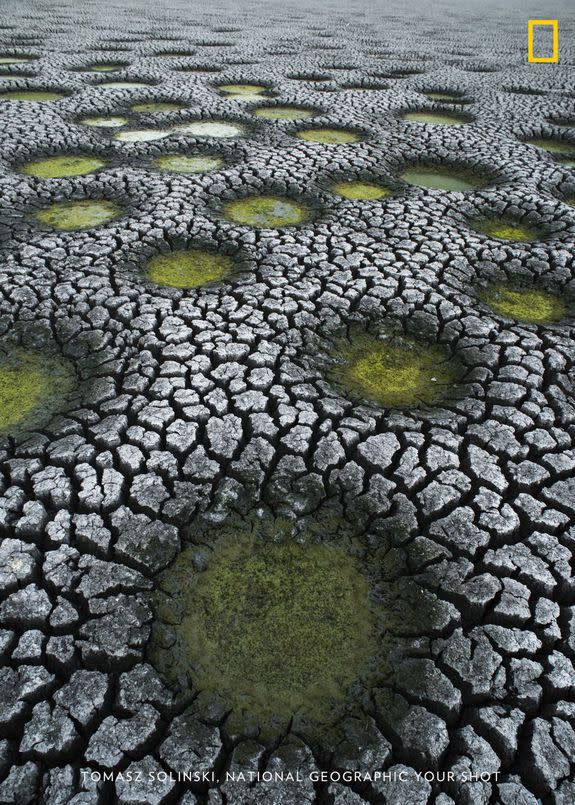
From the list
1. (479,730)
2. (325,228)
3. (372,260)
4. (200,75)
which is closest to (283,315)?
(372,260)

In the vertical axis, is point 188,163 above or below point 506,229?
above

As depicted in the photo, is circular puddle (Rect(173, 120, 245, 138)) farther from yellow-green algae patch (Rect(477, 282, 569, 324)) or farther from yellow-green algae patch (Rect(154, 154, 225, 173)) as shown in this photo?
yellow-green algae patch (Rect(477, 282, 569, 324))

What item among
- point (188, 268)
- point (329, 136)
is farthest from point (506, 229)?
point (329, 136)

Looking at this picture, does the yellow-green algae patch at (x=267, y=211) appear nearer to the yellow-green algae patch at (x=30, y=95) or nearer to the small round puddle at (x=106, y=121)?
the small round puddle at (x=106, y=121)

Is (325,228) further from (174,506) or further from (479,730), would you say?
(479,730)

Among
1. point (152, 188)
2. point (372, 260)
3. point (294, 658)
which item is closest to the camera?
point (294, 658)

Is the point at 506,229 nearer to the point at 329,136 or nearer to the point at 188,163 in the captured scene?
the point at 329,136
